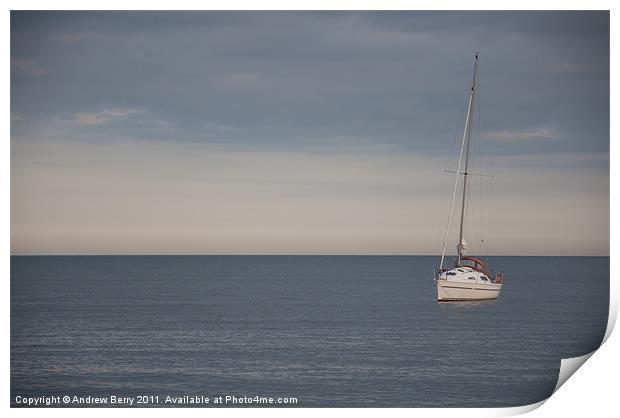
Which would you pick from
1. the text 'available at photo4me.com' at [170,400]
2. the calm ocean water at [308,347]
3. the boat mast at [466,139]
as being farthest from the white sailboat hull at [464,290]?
the text 'available at photo4me.com' at [170,400]

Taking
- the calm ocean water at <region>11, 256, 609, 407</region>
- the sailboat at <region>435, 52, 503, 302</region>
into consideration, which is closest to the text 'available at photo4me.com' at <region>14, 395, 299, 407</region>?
the calm ocean water at <region>11, 256, 609, 407</region>

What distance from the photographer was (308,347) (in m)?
18.3

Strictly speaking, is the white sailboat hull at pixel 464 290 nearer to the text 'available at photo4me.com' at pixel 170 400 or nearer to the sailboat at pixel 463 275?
the sailboat at pixel 463 275

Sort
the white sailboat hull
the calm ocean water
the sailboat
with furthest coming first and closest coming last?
the white sailboat hull → the sailboat → the calm ocean water

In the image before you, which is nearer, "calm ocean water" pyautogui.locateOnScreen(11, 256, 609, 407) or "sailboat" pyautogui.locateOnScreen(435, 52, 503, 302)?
"calm ocean water" pyautogui.locateOnScreen(11, 256, 609, 407)

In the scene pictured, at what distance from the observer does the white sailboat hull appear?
20719 mm

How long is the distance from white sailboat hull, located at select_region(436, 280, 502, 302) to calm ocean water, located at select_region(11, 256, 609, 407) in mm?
649

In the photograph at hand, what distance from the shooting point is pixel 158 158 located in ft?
67.4

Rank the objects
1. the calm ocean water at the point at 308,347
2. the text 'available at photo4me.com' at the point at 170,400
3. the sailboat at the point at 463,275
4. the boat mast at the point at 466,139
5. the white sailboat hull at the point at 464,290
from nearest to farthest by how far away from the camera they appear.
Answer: the text 'available at photo4me.com' at the point at 170,400 → the calm ocean water at the point at 308,347 → the boat mast at the point at 466,139 → the sailboat at the point at 463,275 → the white sailboat hull at the point at 464,290

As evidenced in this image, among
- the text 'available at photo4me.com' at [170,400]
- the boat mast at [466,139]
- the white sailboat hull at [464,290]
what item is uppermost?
the boat mast at [466,139]

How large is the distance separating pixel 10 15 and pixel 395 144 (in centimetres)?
1040

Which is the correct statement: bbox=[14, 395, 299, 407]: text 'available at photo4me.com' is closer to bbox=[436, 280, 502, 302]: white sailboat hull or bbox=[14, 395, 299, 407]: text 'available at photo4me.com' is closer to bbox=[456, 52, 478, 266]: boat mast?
bbox=[456, 52, 478, 266]: boat mast

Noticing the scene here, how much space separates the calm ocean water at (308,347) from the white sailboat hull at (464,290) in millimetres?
649

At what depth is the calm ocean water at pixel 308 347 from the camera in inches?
551
